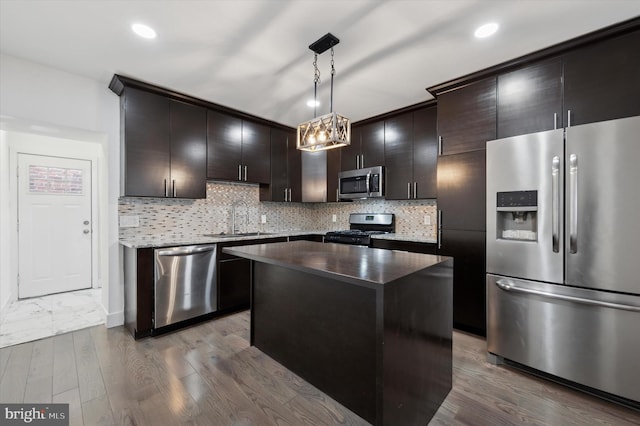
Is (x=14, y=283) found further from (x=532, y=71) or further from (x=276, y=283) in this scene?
(x=532, y=71)

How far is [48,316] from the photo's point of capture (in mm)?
3232

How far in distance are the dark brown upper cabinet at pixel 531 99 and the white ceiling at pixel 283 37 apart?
185mm

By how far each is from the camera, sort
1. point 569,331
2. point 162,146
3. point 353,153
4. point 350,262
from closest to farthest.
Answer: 1. point 350,262
2. point 569,331
3. point 162,146
4. point 353,153

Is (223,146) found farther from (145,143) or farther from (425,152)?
(425,152)

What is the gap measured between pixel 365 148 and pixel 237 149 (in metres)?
1.82

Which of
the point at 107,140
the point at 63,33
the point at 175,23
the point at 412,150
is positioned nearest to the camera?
the point at 175,23

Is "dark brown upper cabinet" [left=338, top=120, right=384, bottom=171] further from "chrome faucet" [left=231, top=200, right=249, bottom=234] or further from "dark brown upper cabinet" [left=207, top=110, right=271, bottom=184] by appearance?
"chrome faucet" [left=231, top=200, right=249, bottom=234]

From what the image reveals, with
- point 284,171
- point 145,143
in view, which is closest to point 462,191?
point 284,171

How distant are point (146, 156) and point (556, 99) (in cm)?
383

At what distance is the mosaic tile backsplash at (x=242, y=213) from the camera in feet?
10.7

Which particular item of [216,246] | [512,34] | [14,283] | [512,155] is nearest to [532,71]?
[512,34]

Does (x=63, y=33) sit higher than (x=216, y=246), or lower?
higher

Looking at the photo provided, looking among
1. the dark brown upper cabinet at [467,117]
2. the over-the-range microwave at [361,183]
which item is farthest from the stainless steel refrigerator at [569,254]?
the over-the-range microwave at [361,183]

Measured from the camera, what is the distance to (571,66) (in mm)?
2158
